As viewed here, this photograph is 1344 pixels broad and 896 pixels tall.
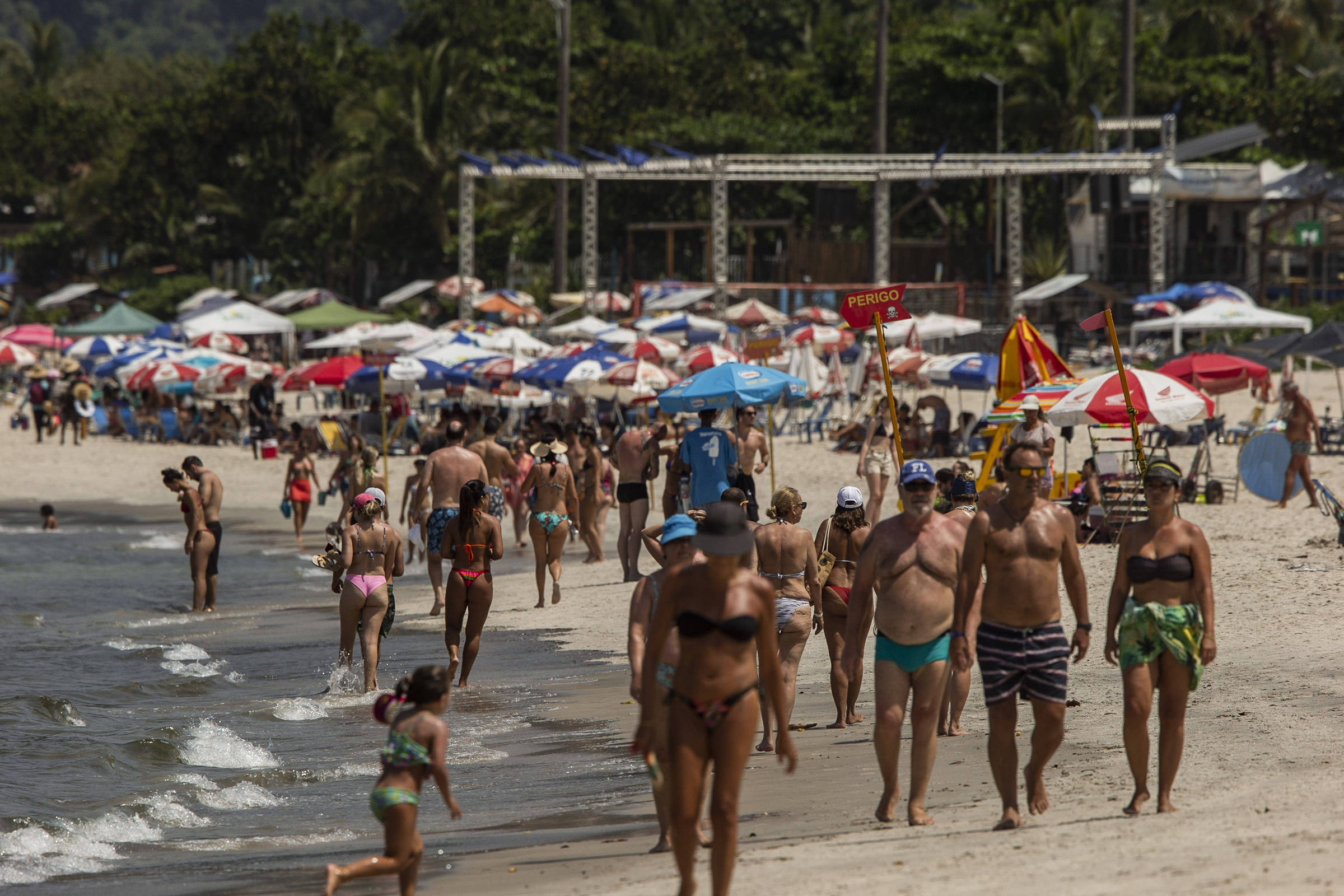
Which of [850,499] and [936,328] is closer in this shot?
[850,499]

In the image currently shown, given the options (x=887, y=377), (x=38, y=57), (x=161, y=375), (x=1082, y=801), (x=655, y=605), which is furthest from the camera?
(x=38, y=57)

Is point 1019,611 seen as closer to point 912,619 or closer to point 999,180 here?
point 912,619

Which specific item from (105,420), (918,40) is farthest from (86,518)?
(918,40)

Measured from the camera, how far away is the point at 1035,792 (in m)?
6.47

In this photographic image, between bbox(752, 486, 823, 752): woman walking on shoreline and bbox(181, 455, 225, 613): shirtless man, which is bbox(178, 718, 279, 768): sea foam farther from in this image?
bbox(181, 455, 225, 613): shirtless man

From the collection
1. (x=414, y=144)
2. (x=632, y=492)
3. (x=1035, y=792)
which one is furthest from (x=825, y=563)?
(x=414, y=144)

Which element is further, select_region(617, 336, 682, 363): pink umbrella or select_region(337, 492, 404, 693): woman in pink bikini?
select_region(617, 336, 682, 363): pink umbrella

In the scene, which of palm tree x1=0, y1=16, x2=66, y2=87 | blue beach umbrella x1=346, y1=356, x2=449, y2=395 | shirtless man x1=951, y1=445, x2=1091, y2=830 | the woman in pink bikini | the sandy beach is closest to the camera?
the sandy beach

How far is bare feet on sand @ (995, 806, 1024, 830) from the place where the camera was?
6250 mm

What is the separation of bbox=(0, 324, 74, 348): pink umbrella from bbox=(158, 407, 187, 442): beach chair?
11304mm

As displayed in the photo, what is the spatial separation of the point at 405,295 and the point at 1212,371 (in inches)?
1502

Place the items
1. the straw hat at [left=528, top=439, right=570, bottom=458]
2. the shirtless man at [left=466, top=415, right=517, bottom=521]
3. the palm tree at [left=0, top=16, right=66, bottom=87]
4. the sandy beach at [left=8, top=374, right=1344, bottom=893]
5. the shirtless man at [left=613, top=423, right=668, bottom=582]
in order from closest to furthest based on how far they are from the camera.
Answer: the sandy beach at [left=8, top=374, right=1344, bottom=893] < the straw hat at [left=528, top=439, right=570, bottom=458] < the shirtless man at [left=613, top=423, right=668, bottom=582] < the shirtless man at [left=466, top=415, right=517, bottom=521] < the palm tree at [left=0, top=16, right=66, bottom=87]

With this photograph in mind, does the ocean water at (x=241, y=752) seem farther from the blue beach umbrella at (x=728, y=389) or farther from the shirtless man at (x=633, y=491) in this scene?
the blue beach umbrella at (x=728, y=389)

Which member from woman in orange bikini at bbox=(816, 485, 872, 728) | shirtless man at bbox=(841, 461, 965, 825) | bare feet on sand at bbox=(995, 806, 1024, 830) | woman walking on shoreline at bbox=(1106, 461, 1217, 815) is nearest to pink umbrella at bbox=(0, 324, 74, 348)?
woman in orange bikini at bbox=(816, 485, 872, 728)
